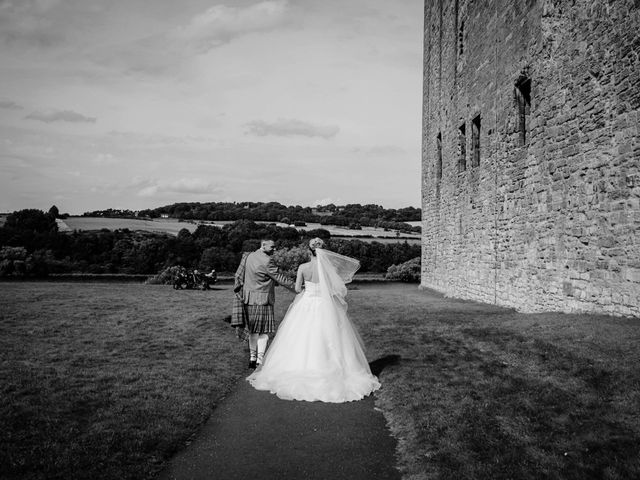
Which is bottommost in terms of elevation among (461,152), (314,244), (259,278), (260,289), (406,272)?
(406,272)

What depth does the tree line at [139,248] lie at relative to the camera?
3947 centimetres

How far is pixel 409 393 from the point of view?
6973 mm

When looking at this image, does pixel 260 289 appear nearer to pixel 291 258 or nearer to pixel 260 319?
pixel 260 319

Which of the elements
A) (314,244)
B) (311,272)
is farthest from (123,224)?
(311,272)

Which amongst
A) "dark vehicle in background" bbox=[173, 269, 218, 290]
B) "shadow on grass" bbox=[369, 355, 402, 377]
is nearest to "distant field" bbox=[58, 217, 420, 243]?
"dark vehicle in background" bbox=[173, 269, 218, 290]

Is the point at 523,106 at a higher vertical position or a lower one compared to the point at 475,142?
higher

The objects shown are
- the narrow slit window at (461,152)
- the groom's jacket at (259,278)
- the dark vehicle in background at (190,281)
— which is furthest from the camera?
the dark vehicle in background at (190,281)

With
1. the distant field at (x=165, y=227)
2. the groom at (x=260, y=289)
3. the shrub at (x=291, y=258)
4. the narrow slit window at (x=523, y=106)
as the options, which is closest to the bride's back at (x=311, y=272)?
the groom at (x=260, y=289)

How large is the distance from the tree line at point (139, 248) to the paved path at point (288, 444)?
2951 centimetres

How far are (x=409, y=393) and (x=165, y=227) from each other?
55290mm

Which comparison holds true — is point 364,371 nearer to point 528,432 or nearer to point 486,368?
point 486,368

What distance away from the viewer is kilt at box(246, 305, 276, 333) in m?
8.70

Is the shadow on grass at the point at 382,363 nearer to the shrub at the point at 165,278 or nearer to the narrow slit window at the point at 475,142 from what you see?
the narrow slit window at the point at 475,142

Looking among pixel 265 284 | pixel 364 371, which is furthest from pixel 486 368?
pixel 265 284
